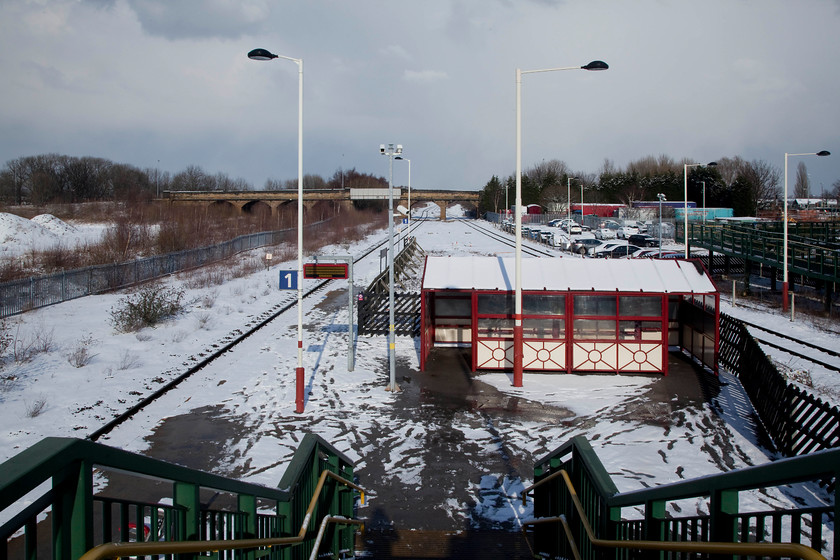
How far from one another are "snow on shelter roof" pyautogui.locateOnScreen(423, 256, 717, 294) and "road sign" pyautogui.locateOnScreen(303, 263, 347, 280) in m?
2.33

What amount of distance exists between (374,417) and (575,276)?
7097 millimetres

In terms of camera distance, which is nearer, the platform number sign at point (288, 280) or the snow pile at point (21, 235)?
the platform number sign at point (288, 280)

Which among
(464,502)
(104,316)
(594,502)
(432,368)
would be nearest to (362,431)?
(464,502)

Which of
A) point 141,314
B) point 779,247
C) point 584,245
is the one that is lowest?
point 141,314

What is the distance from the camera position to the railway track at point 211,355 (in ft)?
42.2

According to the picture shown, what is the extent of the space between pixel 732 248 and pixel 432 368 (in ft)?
89.4

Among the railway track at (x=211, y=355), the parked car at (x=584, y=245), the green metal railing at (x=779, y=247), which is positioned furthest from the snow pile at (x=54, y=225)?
the green metal railing at (x=779, y=247)

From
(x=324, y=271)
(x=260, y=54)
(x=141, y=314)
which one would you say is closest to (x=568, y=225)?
(x=141, y=314)

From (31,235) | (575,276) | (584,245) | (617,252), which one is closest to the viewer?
(575,276)

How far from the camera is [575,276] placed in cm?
1748

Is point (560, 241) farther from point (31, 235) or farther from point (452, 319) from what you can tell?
point (31, 235)

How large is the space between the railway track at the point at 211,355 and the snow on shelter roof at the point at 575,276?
6680mm

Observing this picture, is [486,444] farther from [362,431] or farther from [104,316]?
[104,316]

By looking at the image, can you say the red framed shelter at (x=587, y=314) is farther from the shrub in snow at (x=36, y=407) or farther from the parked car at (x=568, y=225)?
the parked car at (x=568, y=225)
